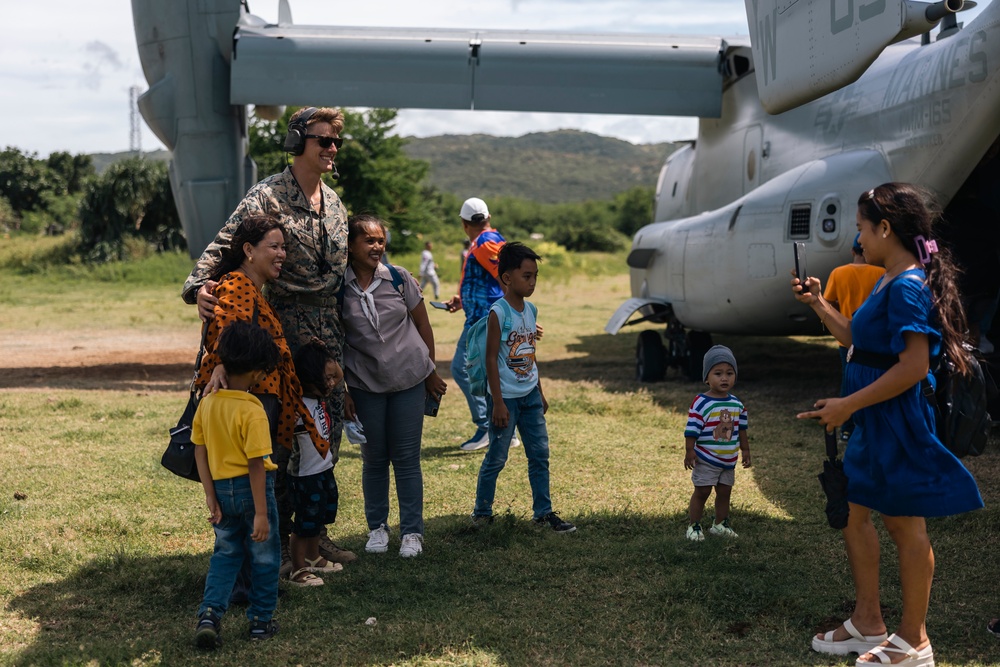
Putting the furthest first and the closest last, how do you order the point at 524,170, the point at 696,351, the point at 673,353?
the point at 524,170, the point at 673,353, the point at 696,351

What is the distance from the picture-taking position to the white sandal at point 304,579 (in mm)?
4742

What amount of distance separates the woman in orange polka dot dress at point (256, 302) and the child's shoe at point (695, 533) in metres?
2.18

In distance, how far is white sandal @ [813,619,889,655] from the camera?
3.88 meters

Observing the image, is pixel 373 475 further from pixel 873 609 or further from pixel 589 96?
pixel 589 96

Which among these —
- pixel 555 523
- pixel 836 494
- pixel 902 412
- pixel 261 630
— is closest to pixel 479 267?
pixel 555 523

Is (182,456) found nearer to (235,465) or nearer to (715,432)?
(235,465)

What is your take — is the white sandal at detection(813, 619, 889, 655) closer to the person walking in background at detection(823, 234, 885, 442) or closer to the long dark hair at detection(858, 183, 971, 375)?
the long dark hair at detection(858, 183, 971, 375)

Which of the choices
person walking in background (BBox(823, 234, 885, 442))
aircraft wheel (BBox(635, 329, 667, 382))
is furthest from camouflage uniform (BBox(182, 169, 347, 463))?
aircraft wheel (BBox(635, 329, 667, 382))

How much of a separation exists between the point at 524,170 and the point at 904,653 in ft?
485

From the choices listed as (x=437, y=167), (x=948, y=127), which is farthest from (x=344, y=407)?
(x=437, y=167)

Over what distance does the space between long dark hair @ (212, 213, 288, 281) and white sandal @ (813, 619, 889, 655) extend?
276 cm

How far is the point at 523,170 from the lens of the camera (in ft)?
490

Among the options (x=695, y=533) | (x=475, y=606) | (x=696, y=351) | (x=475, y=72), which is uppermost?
(x=475, y=72)

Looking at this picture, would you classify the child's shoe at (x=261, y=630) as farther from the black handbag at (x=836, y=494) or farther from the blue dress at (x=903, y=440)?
the blue dress at (x=903, y=440)
